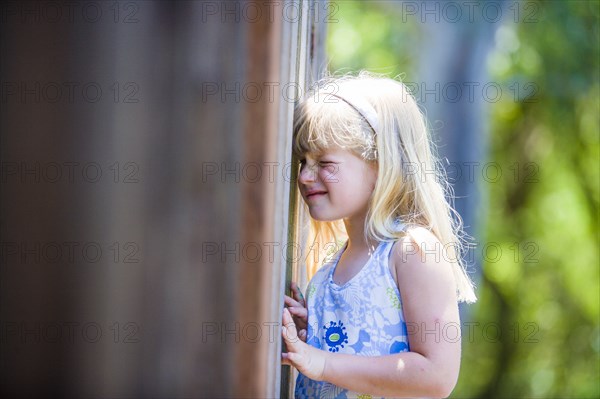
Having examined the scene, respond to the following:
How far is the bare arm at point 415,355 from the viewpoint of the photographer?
1703mm

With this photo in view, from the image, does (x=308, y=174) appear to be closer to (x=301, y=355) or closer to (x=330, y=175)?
(x=330, y=175)

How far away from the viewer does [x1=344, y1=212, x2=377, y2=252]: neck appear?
1901mm

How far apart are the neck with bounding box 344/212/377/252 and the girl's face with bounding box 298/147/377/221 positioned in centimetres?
6

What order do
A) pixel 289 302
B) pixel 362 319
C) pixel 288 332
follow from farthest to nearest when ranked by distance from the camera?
1. pixel 289 302
2. pixel 362 319
3. pixel 288 332

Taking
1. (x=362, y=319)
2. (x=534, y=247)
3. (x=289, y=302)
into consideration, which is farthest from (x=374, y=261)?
(x=534, y=247)

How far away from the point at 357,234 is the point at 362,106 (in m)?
0.29

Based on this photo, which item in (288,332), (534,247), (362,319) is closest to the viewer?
(288,332)

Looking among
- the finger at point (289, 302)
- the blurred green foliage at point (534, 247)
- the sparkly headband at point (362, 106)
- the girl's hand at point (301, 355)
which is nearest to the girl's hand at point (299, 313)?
the finger at point (289, 302)

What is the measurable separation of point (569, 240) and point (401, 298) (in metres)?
8.54

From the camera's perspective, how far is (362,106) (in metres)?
1.90

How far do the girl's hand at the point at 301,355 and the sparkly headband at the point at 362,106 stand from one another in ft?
1.53

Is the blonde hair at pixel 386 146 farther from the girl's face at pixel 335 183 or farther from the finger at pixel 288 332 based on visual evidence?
the finger at pixel 288 332

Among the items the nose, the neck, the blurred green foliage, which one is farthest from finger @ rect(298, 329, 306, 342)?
the blurred green foliage

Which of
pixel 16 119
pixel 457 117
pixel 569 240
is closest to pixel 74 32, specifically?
pixel 16 119
